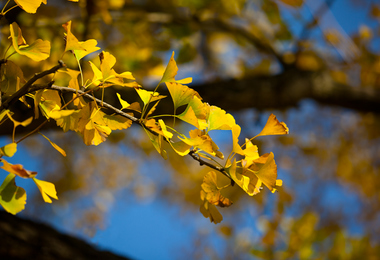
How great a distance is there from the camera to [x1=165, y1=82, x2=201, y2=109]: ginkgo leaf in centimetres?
38

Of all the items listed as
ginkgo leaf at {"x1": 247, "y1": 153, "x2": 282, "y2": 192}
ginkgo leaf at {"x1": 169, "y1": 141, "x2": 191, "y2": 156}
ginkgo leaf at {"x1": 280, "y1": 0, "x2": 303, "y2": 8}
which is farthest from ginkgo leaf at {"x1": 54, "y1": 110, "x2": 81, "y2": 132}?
ginkgo leaf at {"x1": 280, "y1": 0, "x2": 303, "y2": 8}

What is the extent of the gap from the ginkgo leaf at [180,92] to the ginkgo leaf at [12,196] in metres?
0.21

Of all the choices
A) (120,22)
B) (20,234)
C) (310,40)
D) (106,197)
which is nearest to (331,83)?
(310,40)

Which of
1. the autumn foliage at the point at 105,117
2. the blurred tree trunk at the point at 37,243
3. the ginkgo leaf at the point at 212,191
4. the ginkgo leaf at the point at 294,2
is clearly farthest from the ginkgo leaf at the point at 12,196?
the ginkgo leaf at the point at 294,2

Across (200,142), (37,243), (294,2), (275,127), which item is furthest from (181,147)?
(294,2)

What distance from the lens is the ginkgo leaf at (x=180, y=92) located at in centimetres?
38

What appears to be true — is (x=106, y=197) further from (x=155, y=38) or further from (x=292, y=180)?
(x=155, y=38)

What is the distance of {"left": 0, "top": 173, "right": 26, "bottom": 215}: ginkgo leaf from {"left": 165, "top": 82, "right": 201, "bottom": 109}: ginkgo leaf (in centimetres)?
21

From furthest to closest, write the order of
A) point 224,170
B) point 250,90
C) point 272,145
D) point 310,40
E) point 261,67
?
point 272,145 < point 261,67 < point 310,40 < point 250,90 < point 224,170

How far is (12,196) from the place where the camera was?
A: 33 cm

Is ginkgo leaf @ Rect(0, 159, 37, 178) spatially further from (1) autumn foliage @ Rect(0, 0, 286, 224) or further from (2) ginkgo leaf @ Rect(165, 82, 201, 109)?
(2) ginkgo leaf @ Rect(165, 82, 201, 109)

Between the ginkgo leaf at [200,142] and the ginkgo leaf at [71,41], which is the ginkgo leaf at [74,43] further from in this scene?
the ginkgo leaf at [200,142]

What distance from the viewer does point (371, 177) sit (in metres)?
2.21

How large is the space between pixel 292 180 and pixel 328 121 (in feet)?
2.36
